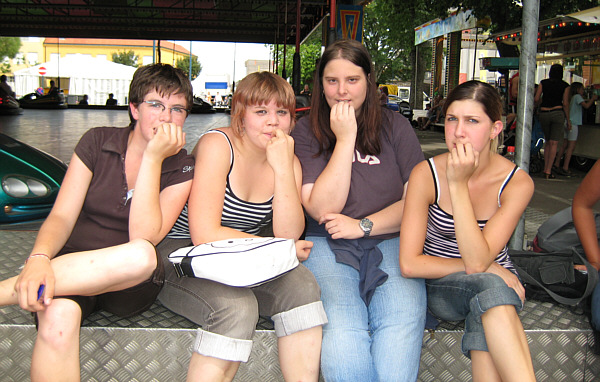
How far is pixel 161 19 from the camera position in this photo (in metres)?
26.7

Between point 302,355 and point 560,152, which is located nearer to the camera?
point 302,355

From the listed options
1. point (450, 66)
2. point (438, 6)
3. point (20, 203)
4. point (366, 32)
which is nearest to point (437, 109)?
point (450, 66)

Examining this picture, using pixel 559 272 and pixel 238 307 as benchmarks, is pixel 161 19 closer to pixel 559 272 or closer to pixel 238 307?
pixel 559 272

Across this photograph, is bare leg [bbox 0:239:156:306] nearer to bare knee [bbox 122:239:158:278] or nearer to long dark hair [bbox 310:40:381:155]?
bare knee [bbox 122:239:158:278]

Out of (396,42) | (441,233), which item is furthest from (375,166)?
(396,42)

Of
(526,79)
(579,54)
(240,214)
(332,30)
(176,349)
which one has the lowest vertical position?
(176,349)

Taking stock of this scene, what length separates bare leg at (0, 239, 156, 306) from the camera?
1901mm

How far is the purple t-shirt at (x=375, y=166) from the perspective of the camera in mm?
2598

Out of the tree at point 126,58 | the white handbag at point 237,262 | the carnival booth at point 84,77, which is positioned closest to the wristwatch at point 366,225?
the white handbag at point 237,262

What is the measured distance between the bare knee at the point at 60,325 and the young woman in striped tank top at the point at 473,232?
128cm

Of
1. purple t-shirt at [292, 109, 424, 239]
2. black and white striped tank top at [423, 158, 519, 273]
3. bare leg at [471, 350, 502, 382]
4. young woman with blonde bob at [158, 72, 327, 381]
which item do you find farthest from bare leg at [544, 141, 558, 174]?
bare leg at [471, 350, 502, 382]

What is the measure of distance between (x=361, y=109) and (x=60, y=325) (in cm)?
166

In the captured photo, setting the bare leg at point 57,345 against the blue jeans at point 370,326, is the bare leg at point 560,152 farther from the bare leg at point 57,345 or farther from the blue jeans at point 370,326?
the bare leg at point 57,345

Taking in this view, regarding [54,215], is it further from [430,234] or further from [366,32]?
[366,32]
